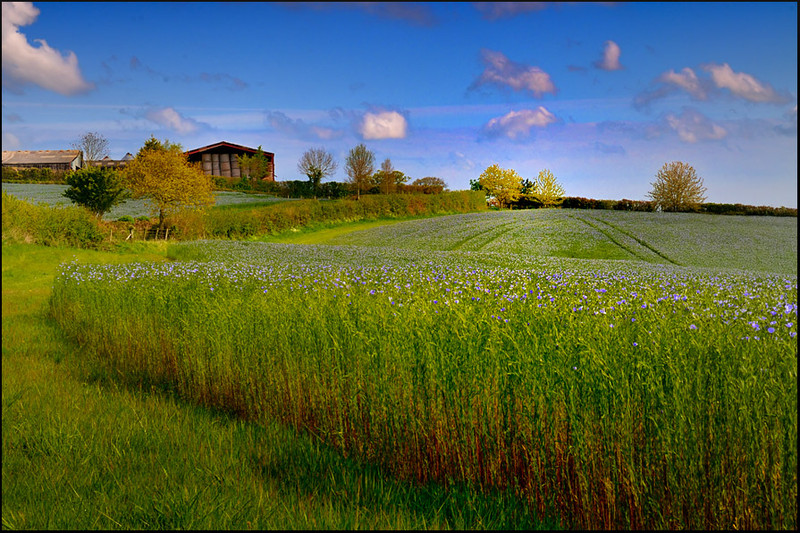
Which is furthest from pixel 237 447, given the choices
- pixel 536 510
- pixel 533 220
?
pixel 533 220

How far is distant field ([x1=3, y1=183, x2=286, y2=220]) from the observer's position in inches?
1158

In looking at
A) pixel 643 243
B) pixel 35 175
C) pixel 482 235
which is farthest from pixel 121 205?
pixel 643 243

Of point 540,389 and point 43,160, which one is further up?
point 43,160

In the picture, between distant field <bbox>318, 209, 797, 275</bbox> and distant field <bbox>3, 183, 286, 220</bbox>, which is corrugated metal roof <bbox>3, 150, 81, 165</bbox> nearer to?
distant field <bbox>3, 183, 286, 220</bbox>

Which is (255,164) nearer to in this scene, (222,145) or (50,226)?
(222,145)

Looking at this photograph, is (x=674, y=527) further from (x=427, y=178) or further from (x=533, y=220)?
(x=427, y=178)

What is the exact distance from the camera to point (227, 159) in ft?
153

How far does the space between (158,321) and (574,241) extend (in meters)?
18.4

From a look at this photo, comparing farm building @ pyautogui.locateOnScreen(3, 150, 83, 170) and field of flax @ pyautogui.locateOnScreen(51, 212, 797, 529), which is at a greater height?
farm building @ pyautogui.locateOnScreen(3, 150, 83, 170)

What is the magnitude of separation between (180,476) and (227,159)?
46287mm

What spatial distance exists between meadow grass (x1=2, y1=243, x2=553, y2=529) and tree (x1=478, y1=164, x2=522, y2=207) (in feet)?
137

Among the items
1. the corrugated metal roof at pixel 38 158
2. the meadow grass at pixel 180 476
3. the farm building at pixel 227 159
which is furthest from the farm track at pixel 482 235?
the corrugated metal roof at pixel 38 158

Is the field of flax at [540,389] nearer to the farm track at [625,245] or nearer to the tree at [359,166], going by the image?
the farm track at [625,245]

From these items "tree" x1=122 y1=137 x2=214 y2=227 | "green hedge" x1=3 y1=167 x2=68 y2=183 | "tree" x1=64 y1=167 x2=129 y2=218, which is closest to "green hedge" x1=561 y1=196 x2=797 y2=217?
"tree" x1=122 y1=137 x2=214 y2=227
